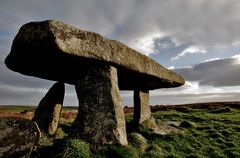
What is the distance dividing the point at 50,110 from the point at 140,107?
4.47 metres

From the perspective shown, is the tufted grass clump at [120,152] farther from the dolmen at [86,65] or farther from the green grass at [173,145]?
the dolmen at [86,65]

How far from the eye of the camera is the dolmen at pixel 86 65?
10.1 metres

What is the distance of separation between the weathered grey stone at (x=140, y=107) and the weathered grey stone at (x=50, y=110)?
3.75 metres

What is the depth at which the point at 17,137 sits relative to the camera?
944 centimetres

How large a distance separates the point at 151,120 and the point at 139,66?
4.03 meters

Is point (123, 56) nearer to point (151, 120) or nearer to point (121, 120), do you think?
point (121, 120)

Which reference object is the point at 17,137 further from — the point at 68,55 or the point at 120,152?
the point at 120,152

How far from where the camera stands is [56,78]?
14602mm

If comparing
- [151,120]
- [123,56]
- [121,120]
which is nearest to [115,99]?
[121,120]

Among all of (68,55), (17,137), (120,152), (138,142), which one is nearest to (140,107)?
(138,142)

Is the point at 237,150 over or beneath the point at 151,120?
beneath

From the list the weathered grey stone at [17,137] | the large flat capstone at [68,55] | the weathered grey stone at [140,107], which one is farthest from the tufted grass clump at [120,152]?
the weathered grey stone at [140,107]

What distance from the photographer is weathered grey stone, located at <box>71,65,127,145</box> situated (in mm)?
11070

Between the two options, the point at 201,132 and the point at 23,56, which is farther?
the point at 201,132
